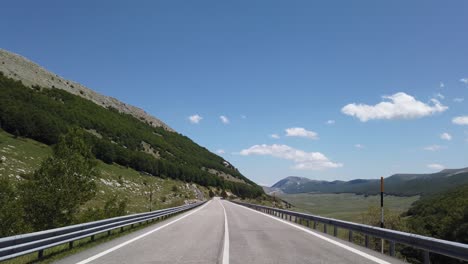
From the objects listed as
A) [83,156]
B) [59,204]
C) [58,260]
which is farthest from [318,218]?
[83,156]

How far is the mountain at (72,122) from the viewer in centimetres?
7231

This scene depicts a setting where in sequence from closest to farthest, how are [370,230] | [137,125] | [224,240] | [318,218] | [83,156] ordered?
[370,230] → [224,240] → [318,218] → [83,156] → [137,125]

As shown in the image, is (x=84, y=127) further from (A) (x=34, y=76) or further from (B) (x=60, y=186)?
(B) (x=60, y=186)

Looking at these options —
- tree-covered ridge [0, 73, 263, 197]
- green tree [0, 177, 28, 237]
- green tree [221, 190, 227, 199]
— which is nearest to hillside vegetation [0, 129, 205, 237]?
green tree [0, 177, 28, 237]

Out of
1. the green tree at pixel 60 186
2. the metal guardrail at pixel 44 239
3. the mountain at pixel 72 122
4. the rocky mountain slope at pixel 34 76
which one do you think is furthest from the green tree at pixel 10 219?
the rocky mountain slope at pixel 34 76

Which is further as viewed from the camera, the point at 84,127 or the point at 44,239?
the point at 84,127

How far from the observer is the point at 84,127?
98688mm

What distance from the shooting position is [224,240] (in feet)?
44.9

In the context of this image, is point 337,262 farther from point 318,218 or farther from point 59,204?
point 59,204

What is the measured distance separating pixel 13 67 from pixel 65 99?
14.9m

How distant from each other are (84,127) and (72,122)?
714 centimetres

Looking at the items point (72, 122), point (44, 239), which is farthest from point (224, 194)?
point (44, 239)

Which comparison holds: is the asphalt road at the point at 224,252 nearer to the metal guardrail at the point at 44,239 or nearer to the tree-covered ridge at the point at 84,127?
the metal guardrail at the point at 44,239

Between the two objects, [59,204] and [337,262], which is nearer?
[337,262]
